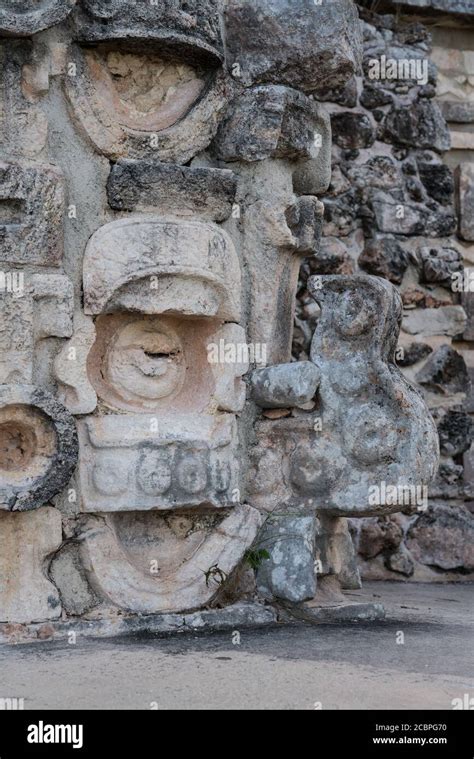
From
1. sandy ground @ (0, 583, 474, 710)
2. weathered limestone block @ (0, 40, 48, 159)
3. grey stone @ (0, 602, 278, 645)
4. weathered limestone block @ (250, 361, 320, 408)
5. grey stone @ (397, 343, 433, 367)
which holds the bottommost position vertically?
sandy ground @ (0, 583, 474, 710)

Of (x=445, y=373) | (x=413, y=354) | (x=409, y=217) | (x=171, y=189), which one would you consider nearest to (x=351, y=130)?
(x=409, y=217)

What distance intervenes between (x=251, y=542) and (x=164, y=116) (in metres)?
1.60

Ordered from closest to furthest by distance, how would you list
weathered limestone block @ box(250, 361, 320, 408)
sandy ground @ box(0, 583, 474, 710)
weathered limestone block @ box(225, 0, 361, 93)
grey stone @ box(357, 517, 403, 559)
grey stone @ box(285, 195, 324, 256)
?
1. sandy ground @ box(0, 583, 474, 710)
2. weathered limestone block @ box(250, 361, 320, 408)
3. weathered limestone block @ box(225, 0, 361, 93)
4. grey stone @ box(285, 195, 324, 256)
5. grey stone @ box(357, 517, 403, 559)

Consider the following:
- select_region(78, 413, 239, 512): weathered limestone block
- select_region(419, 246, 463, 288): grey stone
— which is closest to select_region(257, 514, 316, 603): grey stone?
select_region(78, 413, 239, 512): weathered limestone block

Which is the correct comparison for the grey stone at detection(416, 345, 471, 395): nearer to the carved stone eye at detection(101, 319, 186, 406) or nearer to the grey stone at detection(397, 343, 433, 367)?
the grey stone at detection(397, 343, 433, 367)

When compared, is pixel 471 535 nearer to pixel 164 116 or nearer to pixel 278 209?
pixel 278 209

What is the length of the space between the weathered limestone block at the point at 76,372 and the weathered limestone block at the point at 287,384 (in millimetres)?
669

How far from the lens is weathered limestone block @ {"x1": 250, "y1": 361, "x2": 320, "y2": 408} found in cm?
457

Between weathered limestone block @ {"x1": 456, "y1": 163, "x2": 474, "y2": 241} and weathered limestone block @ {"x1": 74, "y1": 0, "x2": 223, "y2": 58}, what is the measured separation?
245 cm

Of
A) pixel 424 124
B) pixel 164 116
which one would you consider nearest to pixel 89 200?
pixel 164 116

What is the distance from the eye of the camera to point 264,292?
472cm

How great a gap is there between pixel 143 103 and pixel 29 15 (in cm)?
60

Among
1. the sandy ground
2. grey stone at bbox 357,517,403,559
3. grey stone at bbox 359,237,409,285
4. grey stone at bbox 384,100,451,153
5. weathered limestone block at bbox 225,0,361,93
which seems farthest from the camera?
grey stone at bbox 384,100,451,153

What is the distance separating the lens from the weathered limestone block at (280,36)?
468 centimetres
